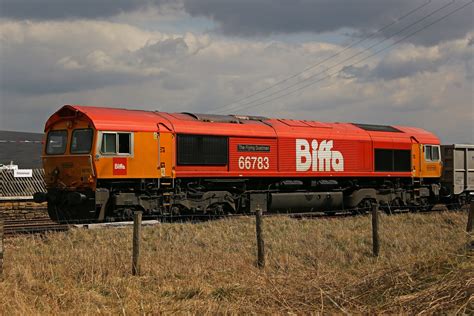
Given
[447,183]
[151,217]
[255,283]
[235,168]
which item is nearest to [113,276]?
[255,283]

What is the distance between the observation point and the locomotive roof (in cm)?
1848

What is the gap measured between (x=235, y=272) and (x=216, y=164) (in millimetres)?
9696

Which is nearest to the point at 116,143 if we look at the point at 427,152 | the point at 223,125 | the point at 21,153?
the point at 223,125

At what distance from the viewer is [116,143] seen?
1817 centimetres

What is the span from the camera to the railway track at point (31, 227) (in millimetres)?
16984

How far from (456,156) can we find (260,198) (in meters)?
12.2

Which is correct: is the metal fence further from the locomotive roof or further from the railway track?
the locomotive roof

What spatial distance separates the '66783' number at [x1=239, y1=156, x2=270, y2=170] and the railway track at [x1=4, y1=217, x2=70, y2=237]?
649cm

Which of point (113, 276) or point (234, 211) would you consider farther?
point (234, 211)

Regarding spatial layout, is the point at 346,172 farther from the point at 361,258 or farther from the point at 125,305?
the point at 125,305

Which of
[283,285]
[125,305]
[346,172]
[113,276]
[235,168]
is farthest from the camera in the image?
[346,172]

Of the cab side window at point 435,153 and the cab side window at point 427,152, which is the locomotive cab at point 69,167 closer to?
the cab side window at point 427,152

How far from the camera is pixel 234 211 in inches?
830

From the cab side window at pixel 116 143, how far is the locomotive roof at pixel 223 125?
20 cm
